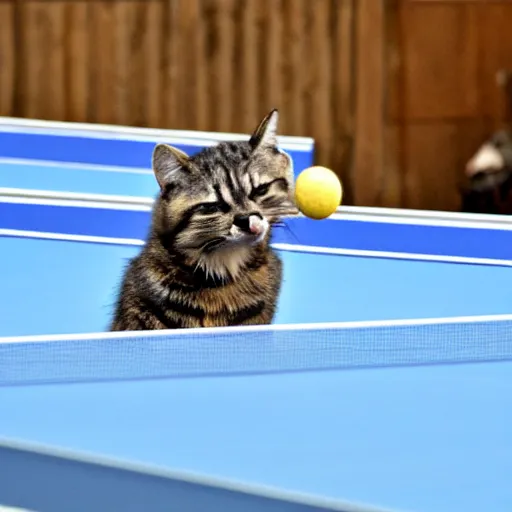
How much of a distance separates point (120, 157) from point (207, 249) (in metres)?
1.31

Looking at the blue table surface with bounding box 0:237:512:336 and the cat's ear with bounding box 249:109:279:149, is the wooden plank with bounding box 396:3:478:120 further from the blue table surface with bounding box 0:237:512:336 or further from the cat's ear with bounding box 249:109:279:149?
the cat's ear with bounding box 249:109:279:149

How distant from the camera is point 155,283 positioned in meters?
1.34

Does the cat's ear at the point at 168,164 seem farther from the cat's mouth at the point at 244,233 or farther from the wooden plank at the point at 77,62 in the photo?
the wooden plank at the point at 77,62

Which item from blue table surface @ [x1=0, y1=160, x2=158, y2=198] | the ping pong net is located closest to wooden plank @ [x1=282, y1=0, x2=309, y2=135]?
blue table surface @ [x1=0, y1=160, x2=158, y2=198]

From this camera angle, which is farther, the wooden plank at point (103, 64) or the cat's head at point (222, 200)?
the wooden plank at point (103, 64)

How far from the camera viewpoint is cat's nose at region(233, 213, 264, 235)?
125cm

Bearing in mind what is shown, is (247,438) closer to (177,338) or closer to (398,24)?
(177,338)

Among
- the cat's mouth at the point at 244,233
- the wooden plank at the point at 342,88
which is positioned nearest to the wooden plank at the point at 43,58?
the wooden plank at the point at 342,88

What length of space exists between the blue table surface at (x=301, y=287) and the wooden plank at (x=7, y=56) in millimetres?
1962

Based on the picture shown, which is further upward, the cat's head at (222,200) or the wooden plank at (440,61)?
the wooden plank at (440,61)

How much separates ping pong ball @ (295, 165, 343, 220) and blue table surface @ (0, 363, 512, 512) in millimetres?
286

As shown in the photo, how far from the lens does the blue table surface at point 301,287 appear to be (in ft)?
5.22

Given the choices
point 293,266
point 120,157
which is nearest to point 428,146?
point 120,157

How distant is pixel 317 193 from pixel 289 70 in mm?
2454
